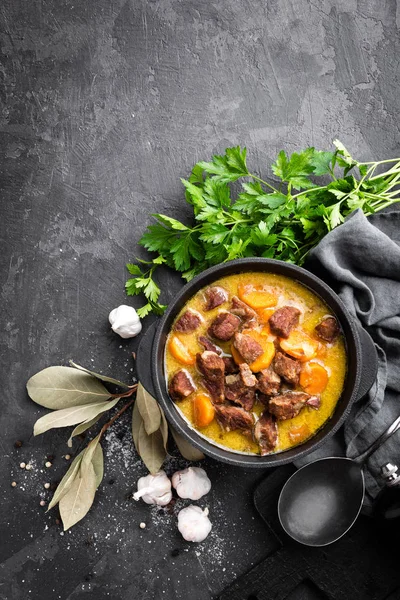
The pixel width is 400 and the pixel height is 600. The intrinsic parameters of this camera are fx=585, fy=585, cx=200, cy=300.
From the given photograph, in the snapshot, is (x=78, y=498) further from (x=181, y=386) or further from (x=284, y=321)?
(x=284, y=321)

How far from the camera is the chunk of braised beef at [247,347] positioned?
2.50 metres

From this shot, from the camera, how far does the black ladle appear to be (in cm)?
289

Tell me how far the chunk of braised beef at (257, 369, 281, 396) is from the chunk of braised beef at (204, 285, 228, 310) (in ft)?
1.21

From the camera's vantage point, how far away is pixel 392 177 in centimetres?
303

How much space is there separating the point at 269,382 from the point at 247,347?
0.59 ft

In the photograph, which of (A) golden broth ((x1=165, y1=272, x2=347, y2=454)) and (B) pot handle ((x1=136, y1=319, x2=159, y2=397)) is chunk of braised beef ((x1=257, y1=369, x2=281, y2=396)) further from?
(B) pot handle ((x1=136, y1=319, x2=159, y2=397))

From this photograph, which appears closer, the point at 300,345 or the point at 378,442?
the point at 300,345

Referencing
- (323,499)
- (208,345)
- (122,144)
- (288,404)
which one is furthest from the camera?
(122,144)

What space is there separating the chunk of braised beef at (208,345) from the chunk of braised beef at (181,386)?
0.15 meters

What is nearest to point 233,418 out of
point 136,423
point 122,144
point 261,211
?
point 136,423

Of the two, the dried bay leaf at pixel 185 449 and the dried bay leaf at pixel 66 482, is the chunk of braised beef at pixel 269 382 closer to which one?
the dried bay leaf at pixel 185 449

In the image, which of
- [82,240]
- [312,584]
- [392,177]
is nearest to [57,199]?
[82,240]

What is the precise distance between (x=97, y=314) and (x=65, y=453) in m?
0.77

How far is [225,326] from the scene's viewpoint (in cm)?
253
